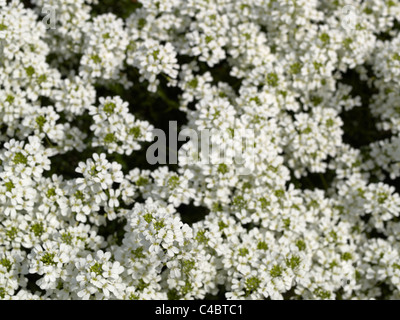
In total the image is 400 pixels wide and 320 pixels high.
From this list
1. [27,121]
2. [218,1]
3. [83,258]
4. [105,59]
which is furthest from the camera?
[218,1]

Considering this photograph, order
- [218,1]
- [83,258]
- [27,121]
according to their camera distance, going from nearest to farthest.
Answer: [83,258] < [27,121] < [218,1]

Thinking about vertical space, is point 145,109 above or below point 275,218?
above

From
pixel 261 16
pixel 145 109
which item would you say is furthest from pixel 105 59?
pixel 261 16

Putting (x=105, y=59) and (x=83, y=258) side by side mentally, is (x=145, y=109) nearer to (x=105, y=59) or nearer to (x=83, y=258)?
(x=105, y=59)

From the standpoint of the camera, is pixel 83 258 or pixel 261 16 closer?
pixel 83 258
